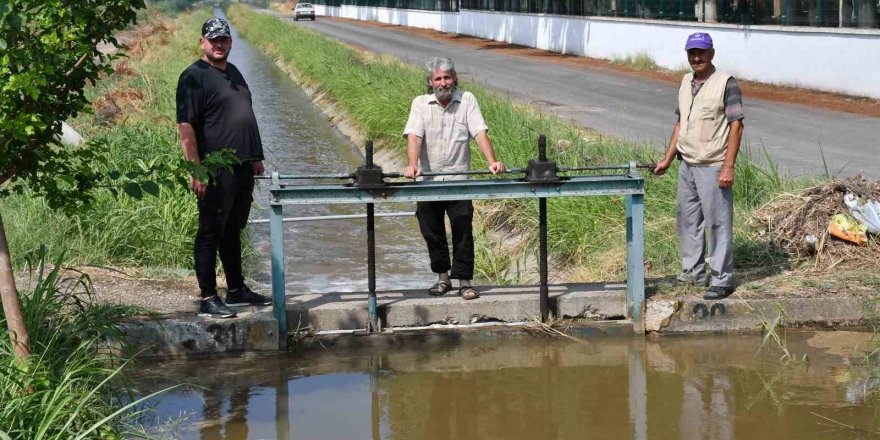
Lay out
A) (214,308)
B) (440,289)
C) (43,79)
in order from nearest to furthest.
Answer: (43,79)
(214,308)
(440,289)

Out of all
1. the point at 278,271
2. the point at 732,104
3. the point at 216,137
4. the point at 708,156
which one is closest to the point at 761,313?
the point at 708,156

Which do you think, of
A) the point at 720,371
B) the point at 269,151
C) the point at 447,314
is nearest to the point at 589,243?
the point at 447,314

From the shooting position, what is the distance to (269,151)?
1950 centimetres

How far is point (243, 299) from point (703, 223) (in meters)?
2.95

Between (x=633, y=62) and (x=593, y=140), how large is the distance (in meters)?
19.6

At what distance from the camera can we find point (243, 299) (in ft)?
26.1

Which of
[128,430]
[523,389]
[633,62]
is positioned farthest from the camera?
[633,62]

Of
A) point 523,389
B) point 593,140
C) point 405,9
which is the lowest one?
point 523,389

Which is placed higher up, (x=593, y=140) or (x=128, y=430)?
(x=593, y=140)

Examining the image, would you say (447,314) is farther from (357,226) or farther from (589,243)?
(357,226)

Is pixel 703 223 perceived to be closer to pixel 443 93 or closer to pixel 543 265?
pixel 543 265

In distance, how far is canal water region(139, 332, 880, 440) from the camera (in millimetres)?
6094

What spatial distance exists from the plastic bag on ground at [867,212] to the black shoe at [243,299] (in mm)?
3900

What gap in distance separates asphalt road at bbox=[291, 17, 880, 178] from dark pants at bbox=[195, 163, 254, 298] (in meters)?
6.74
